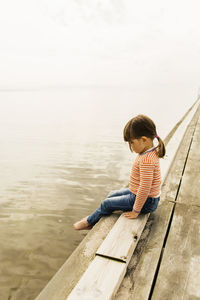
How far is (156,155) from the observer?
246 cm

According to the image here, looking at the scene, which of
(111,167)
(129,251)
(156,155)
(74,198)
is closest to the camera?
(129,251)

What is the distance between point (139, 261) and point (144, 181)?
776mm

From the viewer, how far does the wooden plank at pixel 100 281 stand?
148cm

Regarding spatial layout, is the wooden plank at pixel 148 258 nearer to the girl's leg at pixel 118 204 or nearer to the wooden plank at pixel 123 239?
the wooden plank at pixel 123 239

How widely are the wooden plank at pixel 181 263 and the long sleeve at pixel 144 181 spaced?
15.1 inches

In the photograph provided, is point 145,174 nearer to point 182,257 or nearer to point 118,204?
point 118,204

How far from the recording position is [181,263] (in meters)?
1.88

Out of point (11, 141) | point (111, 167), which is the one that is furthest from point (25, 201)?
point (11, 141)

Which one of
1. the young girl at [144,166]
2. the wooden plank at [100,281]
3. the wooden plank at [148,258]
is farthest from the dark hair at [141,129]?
the wooden plank at [100,281]

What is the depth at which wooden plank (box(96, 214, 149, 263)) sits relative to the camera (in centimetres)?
182

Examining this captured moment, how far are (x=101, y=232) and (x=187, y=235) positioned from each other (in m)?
0.79

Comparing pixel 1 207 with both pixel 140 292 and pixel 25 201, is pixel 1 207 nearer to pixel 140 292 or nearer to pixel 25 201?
pixel 25 201

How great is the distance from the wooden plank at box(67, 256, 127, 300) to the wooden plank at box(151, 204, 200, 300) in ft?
0.90

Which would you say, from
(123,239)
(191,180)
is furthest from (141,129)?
(191,180)
